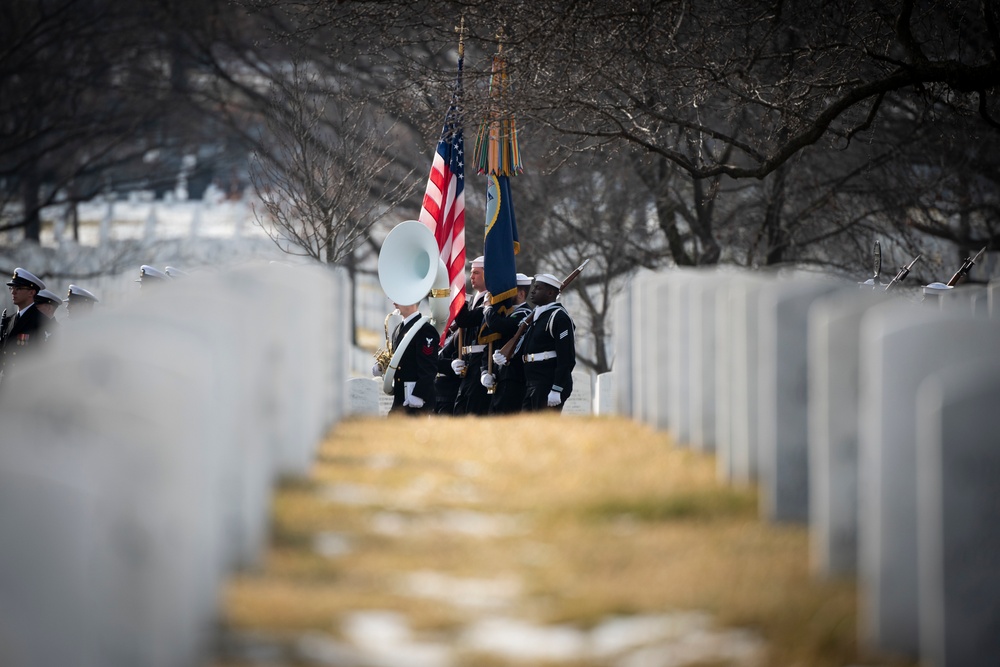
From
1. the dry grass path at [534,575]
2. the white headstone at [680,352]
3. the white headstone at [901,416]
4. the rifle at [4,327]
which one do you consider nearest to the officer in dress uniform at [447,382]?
the rifle at [4,327]

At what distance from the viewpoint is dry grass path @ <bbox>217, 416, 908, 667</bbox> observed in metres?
3.64

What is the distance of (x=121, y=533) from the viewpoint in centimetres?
298

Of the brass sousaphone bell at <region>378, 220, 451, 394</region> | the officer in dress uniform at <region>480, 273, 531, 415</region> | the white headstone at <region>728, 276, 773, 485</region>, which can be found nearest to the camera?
the white headstone at <region>728, 276, 773, 485</region>

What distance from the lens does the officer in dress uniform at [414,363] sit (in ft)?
39.7

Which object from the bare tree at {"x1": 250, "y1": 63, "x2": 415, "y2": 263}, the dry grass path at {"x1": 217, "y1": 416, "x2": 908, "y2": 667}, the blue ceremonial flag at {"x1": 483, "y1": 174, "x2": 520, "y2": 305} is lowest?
the dry grass path at {"x1": 217, "y1": 416, "x2": 908, "y2": 667}

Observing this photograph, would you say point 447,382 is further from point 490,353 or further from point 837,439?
point 837,439

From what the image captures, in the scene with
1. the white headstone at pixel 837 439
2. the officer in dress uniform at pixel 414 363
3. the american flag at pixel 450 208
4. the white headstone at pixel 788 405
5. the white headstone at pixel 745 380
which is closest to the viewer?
the white headstone at pixel 837 439

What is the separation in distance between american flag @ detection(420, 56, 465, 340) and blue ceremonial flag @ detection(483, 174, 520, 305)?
1.15 feet

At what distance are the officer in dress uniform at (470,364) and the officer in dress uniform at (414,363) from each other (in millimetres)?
444

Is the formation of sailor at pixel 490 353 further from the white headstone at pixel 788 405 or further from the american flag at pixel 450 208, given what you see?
the white headstone at pixel 788 405

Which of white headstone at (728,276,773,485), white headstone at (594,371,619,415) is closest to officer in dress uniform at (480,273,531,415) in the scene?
white headstone at (594,371,619,415)

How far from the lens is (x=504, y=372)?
12.3 m

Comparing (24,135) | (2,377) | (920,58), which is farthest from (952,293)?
(24,135)

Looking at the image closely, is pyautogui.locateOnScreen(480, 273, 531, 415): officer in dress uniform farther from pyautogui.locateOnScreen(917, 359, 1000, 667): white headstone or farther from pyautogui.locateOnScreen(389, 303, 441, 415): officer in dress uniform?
pyautogui.locateOnScreen(917, 359, 1000, 667): white headstone
